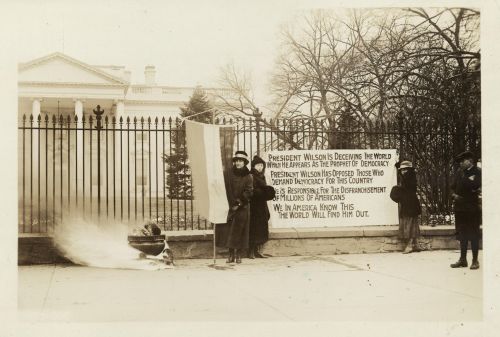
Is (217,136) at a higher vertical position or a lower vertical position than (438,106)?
lower

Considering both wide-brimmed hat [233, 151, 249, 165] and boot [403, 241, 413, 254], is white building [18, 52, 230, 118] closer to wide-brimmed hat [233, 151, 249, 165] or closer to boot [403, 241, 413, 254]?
wide-brimmed hat [233, 151, 249, 165]

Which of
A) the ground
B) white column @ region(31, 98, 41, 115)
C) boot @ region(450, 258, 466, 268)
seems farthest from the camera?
white column @ region(31, 98, 41, 115)

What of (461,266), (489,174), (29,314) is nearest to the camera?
(29,314)

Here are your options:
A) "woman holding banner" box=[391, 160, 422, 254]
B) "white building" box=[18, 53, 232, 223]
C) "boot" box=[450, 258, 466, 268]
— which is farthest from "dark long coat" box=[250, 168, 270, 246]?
"boot" box=[450, 258, 466, 268]

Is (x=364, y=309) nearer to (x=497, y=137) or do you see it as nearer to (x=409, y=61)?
(x=497, y=137)

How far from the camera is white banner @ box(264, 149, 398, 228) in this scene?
8.73 m

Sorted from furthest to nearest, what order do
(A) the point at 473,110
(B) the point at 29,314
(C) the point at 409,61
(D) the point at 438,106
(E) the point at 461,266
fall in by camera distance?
1. (C) the point at 409,61
2. (D) the point at 438,106
3. (A) the point at 473,110
4. (E) the point at 461,266
5. (B) the point at 29,314

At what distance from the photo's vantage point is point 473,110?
9.54 meters

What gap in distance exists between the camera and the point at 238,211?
851 cm

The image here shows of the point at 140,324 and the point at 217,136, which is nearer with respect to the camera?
the point at 140,324

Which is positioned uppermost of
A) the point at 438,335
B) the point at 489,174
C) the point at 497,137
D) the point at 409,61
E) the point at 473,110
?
the point at 409,61

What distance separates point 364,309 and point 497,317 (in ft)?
4.84

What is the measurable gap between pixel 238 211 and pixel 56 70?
126 inches

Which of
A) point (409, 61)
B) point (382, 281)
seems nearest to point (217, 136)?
point (382, 281)
